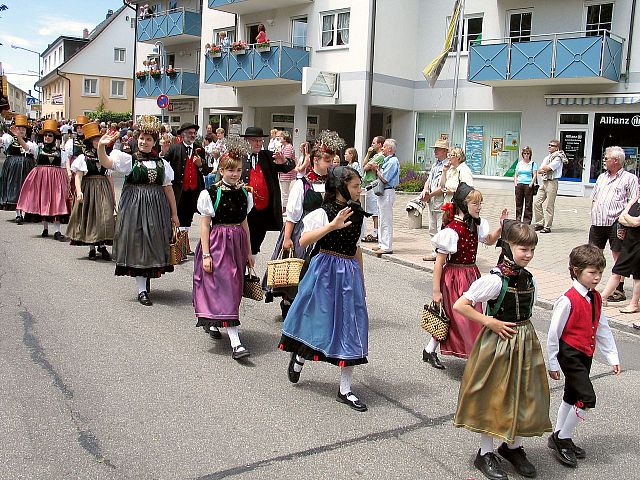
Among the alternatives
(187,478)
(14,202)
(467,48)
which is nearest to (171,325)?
(187,478)

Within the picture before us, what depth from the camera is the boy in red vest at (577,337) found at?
4062 mm

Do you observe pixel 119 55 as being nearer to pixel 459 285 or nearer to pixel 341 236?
pixel 459 285

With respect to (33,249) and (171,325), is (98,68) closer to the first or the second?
(33,249)

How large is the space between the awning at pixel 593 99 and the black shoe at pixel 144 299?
688 inches

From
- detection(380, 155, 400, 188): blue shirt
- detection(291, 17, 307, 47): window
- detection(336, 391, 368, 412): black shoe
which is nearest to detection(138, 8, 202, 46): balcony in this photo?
detection(291, 17, 307, 47): window

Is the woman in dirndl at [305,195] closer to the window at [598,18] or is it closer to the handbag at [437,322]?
the handbag at [437,322]

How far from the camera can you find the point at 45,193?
39.3 ft

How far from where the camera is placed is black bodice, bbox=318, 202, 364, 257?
4895mm

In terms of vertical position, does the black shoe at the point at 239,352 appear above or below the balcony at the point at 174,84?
below

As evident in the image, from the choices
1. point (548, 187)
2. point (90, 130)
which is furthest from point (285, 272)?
point (548, 187)

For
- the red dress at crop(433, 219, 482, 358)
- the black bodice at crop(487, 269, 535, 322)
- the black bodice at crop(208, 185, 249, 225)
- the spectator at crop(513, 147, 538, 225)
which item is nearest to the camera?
the black bodice at crop(487, 269, 535, 322)

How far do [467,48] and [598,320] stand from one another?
22159mm

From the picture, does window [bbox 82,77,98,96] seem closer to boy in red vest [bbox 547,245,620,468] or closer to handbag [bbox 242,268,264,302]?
handbag [bbox 242,268,264,302]

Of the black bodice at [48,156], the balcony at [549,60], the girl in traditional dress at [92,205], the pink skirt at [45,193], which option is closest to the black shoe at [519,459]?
the girl in traditional dress at [92,205]
